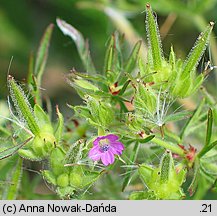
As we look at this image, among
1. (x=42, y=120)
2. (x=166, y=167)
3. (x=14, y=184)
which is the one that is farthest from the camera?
(x=14, y=184)

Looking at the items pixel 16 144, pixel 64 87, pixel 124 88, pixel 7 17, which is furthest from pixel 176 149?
pixel 7 17

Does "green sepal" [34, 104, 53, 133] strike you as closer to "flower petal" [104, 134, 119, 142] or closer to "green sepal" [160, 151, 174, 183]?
"flower petal" [104, 134, 119, 142]

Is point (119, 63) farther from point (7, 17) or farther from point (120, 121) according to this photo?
point (7, 17)

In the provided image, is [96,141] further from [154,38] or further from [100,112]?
[154,38]

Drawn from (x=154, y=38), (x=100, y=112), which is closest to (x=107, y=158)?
(x=100, y=112)

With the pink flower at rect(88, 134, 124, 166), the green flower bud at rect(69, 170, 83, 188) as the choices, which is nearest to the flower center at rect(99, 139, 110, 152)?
the pink flower at rect(88, 134, 124, 166)

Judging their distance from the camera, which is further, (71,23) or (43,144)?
(71,23)

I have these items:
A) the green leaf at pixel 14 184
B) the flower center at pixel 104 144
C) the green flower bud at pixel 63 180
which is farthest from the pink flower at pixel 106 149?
the green leaf at pixel 14 184
